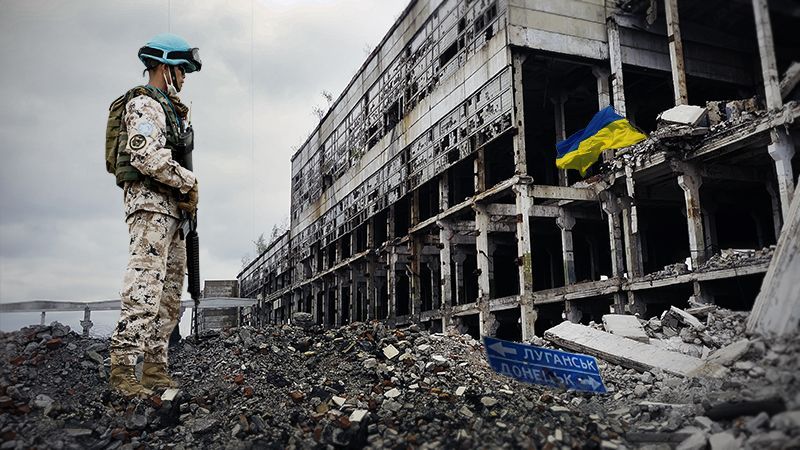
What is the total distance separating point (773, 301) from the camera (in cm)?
417

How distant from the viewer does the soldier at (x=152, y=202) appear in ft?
15.4

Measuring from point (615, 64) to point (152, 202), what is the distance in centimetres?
1712

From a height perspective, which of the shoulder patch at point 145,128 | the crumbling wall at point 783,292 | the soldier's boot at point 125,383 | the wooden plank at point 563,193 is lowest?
the soldier's boot at point 125,383

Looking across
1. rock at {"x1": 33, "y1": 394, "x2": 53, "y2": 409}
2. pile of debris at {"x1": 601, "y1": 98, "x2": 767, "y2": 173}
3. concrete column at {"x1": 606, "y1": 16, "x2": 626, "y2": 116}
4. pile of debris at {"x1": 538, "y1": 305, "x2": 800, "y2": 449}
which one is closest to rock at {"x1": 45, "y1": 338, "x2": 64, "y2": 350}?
rock at {"x1": 33, "y1": 394, "x2": 53, "y2": 409}

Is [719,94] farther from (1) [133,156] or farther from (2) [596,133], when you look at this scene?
(1) [133,156]

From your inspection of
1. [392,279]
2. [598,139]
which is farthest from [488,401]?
[392,279]

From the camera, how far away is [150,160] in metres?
4.87

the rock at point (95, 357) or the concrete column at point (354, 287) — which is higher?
the concrete column at point (354, 287)

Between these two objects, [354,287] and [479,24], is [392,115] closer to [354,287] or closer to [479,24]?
[479,24]

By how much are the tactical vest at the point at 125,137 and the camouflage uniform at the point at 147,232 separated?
0.21ft

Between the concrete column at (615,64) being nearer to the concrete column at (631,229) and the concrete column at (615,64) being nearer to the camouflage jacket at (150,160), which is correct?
the concrete column at (631,229)

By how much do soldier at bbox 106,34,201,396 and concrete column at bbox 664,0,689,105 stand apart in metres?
15.2

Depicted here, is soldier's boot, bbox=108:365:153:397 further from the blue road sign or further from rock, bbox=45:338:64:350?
the blue road sign

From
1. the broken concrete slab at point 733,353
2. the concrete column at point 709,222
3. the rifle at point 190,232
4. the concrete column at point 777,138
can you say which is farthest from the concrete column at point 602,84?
the rifle at point 190,232
